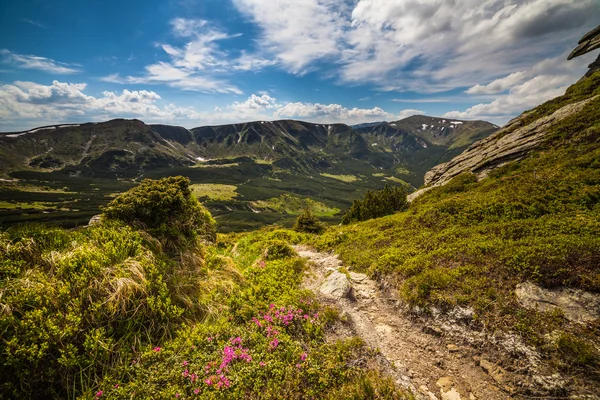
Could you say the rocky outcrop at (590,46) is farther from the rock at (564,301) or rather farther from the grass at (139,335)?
the grass at (139,335)

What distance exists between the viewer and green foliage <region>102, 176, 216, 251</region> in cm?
1007

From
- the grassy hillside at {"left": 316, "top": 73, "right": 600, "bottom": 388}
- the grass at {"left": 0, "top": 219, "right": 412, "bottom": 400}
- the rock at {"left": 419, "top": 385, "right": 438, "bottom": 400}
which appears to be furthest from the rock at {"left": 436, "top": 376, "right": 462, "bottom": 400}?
the grassy hillside at {"left": 316, "top": 73, "right": 600, "bottom": 388}

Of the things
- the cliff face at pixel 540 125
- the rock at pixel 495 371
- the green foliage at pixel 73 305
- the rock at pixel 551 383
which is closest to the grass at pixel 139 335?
the green foliage at pixel 73 305

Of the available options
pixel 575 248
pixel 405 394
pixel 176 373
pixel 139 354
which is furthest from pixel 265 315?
pixel 575 248

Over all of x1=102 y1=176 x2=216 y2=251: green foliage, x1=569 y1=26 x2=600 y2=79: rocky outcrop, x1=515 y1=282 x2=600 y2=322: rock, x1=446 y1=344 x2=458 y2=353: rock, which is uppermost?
x1=569 y1=26 x2=600 y2=79: rocky outcrop

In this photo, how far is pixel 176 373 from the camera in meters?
5.91

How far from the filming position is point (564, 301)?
697 centimetres

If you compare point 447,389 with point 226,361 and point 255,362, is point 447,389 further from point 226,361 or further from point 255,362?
point 226,361

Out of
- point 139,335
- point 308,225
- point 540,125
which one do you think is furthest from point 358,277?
point 540,125

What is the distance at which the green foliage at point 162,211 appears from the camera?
10.1 metres

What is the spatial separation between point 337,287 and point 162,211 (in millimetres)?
8275

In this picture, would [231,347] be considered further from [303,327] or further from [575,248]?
[575,248]

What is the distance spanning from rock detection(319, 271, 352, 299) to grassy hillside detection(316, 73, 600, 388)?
2045 mm

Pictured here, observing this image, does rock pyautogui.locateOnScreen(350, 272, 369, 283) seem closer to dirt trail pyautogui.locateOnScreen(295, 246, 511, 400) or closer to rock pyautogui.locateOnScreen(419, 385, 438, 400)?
dirt trail pyautogui.locateOnScreen(295, 246, 511, 400)
